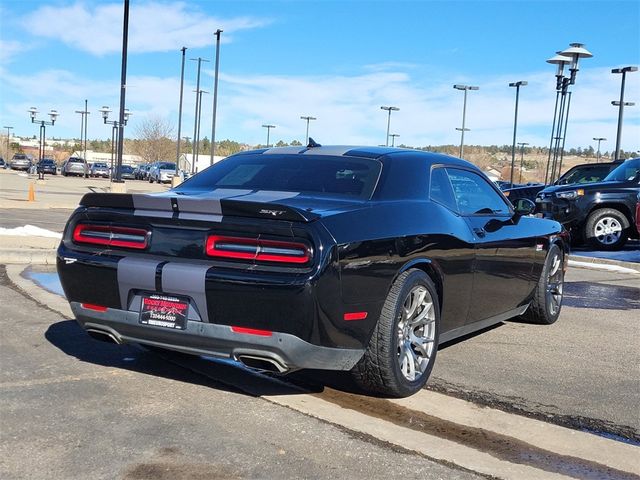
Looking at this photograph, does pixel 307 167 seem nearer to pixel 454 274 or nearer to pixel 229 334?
pixel 454 274

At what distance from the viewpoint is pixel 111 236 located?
4047 millimetres

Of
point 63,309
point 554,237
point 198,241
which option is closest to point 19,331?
point 63,309

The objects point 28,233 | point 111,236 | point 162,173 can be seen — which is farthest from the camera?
point 162,173

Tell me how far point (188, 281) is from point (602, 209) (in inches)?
449

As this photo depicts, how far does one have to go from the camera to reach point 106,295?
3975 mm

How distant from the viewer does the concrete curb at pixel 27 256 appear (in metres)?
8.77

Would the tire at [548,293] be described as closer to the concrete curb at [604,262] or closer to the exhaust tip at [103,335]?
the exhaust tip at [103,335]

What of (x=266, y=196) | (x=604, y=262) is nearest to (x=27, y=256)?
(x=266, y=196)

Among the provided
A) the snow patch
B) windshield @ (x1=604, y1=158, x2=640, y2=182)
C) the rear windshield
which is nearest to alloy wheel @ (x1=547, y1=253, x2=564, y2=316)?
the rear windshield

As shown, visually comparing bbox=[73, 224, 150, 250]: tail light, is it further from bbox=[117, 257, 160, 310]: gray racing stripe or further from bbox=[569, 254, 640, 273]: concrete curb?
bbox=[569, 254, 640, 273]: concrete curb

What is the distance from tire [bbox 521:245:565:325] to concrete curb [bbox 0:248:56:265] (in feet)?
19.0

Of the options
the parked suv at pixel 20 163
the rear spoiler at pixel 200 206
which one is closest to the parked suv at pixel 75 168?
the parked suv at pixel 20 163

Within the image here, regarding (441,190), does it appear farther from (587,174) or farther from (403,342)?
(587,174)

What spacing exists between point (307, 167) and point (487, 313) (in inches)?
68.3
